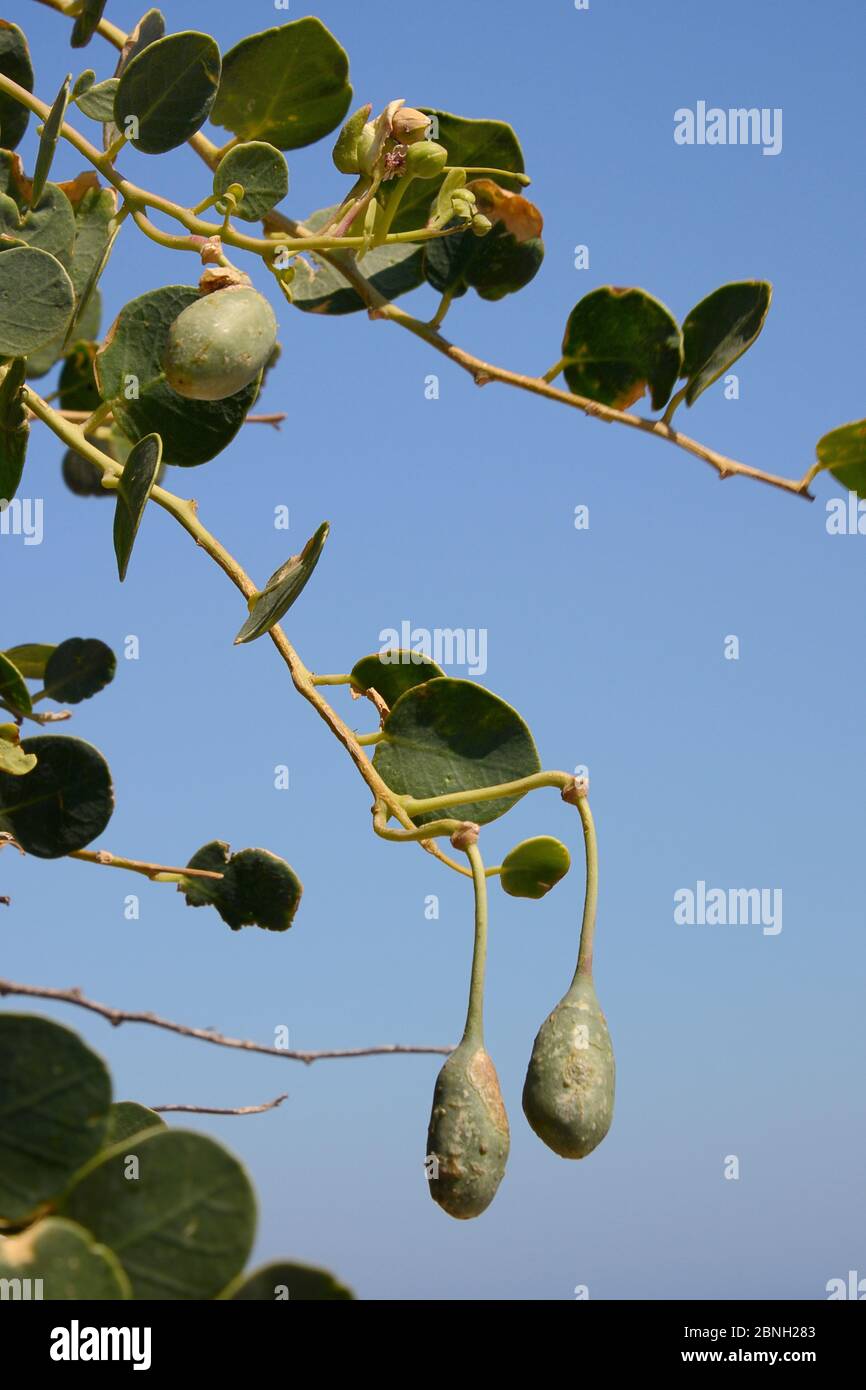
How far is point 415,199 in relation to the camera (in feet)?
4.06

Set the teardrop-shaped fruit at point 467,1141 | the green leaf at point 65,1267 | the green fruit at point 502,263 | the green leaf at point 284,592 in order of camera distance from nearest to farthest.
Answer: the green leaf at point 65,1267 < the teardrop-shaped fruit at point 467,1141 < the green leaf at point 284,592 < the green fruit at point 502,263

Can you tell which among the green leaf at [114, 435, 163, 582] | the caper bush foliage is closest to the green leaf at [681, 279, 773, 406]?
the caper bush foliage

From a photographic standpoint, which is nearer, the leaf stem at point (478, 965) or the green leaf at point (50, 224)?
the leaf stem at point (478, 965)

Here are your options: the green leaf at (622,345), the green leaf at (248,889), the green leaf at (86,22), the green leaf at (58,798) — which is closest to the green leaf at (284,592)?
the green leaf at (58,798)

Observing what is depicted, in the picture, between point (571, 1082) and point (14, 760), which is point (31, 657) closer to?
point (14, 760)

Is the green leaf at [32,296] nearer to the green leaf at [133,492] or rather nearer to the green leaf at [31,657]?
the green leaf at [133,492]

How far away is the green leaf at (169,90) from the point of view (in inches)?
41.3

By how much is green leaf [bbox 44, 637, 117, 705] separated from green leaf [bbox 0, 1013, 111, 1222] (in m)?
0.67

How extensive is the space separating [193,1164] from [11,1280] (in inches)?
3.6

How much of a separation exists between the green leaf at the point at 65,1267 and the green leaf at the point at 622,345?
864 millimetres

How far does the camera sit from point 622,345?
4.06 feet

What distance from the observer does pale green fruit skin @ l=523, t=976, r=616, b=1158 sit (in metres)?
0.79
